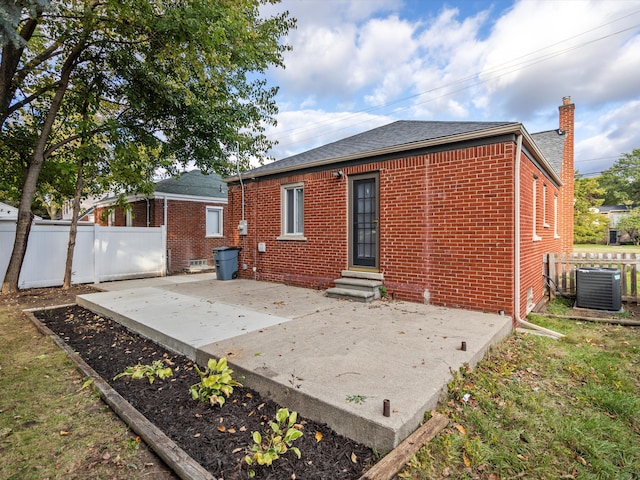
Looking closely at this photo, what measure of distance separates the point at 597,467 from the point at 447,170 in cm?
476

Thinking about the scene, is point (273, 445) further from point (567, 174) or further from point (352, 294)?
point (567, 174)

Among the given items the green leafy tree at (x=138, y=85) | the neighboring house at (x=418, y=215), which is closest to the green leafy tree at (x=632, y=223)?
the neighboring house at (x=418, y=215)

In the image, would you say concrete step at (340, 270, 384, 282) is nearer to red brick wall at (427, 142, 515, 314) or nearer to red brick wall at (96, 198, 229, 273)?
red brick wall at (427, 142, 515, 314)

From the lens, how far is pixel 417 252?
6316mm

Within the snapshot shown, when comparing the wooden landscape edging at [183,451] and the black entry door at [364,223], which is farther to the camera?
the black entry door at [364,223]

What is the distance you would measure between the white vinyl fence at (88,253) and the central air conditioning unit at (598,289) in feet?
41.3

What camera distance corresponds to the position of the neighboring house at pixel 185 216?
537 inches

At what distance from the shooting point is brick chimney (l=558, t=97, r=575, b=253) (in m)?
12.5

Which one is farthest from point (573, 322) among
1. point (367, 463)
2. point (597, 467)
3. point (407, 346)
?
point (367, 463)

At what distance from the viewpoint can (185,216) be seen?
46.4 feet

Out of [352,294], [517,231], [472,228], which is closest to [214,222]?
[352,294]

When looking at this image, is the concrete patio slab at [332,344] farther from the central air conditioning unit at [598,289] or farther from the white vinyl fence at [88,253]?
the white vinyl fence at [88,253]

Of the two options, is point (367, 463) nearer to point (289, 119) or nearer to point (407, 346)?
point (407, 346)

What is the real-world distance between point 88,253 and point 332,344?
9942 mm
